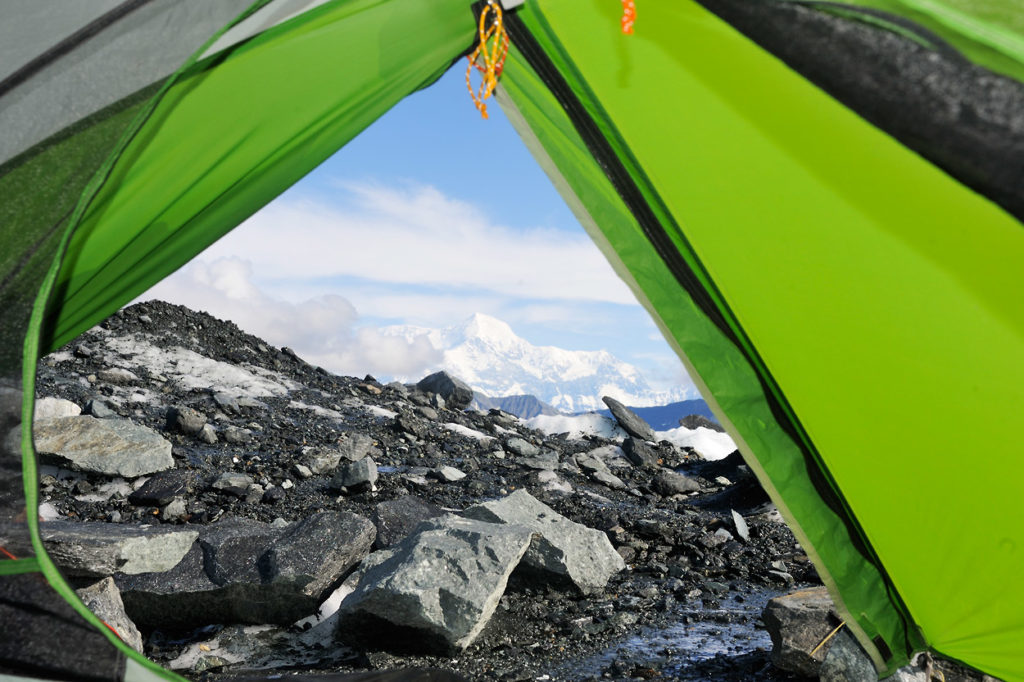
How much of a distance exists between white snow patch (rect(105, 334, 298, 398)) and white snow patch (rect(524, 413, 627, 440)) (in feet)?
16.2

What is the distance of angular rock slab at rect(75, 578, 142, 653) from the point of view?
3.49m

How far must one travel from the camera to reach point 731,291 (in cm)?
251

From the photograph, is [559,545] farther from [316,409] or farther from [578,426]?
[578,426]

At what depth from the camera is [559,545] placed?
15.3ft

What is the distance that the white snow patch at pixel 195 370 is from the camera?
10.7 m

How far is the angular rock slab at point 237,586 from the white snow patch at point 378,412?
6692 millimetres

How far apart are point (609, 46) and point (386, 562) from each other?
3020mm

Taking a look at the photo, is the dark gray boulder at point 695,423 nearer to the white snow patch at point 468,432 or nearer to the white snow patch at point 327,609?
the white snow patch at point 468,432

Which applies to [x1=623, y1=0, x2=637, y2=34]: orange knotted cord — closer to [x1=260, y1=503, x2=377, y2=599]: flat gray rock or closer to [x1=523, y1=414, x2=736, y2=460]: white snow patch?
[x1=260, y1=503, x2=377, y2=599]: flat gray rock

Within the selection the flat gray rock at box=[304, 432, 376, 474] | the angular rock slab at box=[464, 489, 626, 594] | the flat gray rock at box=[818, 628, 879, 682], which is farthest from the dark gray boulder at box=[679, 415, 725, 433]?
the flat gray rock at box=[818, 628, 879, 682]

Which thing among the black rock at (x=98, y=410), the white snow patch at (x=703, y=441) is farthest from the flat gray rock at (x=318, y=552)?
the white snow patch at (x=703, y=441)

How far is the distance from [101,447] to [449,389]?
7.70 m

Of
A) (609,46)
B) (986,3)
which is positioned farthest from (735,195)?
(986,3)

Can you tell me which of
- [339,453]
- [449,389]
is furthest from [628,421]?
[339,453]
